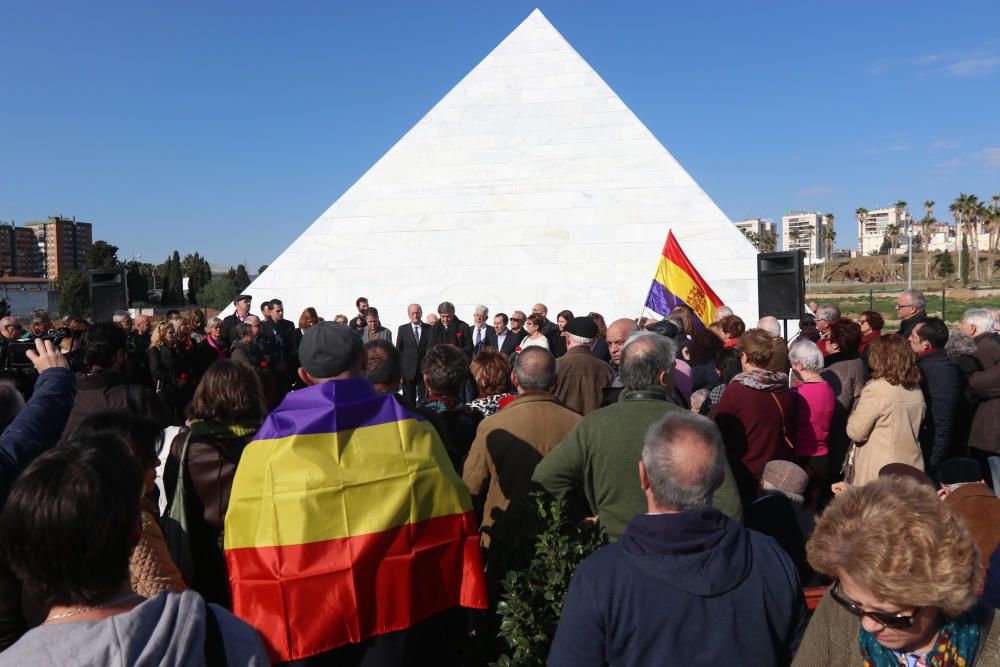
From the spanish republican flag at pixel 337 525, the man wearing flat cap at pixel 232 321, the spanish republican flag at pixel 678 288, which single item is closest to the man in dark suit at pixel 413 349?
the man wearing flat cap at pixel 232 321

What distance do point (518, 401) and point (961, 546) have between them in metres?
1.97

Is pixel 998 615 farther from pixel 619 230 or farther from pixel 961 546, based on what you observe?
pixel 619 230

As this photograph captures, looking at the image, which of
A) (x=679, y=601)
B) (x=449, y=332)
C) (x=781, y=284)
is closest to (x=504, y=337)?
(x=449, y=332)

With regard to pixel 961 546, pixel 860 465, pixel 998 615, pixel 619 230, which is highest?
pixel 619 230

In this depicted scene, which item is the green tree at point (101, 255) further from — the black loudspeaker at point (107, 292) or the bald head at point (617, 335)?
the bald head at point (617, 335)

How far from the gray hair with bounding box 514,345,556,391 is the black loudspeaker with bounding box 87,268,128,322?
27.2 ft

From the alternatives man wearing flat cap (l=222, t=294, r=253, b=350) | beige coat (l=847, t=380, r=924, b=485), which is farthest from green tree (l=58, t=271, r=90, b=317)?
beige coat (l=847, t=380, r=924, b=485)

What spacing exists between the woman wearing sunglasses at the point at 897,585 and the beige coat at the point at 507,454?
153 cm

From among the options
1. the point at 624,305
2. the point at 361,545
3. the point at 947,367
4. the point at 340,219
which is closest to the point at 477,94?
the point at 340,219

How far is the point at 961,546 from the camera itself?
1467 mm

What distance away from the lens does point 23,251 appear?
134 metres

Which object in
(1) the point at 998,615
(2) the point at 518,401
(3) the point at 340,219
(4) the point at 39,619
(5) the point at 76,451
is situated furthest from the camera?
(3) the point at 340,219

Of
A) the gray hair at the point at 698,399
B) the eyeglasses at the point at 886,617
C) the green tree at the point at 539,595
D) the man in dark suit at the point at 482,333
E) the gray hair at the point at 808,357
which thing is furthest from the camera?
the man in dark suit at the point at 482,333

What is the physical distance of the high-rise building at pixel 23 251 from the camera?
4724 inches
